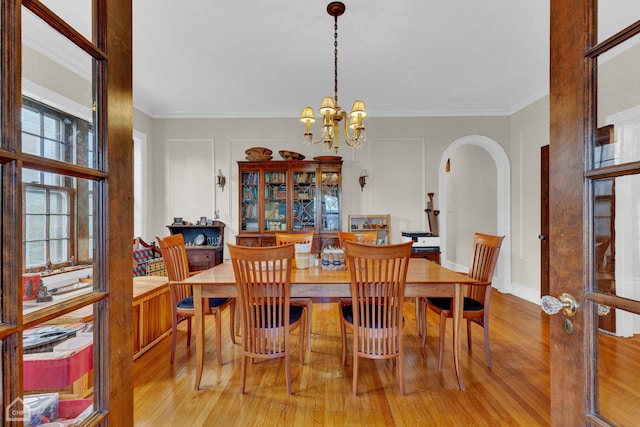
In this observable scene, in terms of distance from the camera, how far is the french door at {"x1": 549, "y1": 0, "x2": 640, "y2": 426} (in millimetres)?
657

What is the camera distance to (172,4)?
2385 mm

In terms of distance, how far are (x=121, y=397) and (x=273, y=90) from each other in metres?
3.83

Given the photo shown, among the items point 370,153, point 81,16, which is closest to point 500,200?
point 370,153

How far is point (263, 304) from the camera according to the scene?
6.40ft

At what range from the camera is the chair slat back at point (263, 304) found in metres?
1.90

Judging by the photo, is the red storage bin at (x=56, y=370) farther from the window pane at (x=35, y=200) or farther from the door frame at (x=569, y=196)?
the door frame at (x=569, y=196)

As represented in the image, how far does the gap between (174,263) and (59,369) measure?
77.7 inches

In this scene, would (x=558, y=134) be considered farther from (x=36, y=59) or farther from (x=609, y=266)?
(x=36, y=59)

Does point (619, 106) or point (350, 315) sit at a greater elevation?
point (619, 106)

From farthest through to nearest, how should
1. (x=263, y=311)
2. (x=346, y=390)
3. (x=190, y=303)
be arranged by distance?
(x=190, y=303) → (x=346, y=390) → (x=263, y=311)

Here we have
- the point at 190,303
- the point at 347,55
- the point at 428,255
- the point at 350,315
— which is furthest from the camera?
the point at 428,255

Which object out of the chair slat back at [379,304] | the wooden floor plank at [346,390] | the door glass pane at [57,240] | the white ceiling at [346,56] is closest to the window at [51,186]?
the door glass pane at [57,240]

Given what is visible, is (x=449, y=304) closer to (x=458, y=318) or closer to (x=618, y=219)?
(x=458, y=318)

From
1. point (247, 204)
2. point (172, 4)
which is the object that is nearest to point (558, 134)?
point (172, 4)
